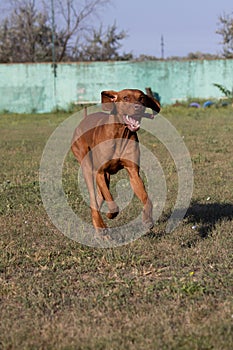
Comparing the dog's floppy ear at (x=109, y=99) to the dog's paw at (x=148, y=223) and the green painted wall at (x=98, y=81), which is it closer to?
the dog's paw at (x=148, y=223)

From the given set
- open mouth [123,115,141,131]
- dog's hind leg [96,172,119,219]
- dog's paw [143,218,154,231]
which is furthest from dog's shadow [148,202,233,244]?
open mouth [123,115,141,131]

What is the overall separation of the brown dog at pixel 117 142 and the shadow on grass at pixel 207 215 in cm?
74

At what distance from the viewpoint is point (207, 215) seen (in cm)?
667

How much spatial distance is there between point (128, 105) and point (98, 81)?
24.9 m

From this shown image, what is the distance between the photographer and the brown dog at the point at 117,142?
5348mm

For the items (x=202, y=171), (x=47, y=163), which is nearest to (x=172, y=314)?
(x=202, y=171)

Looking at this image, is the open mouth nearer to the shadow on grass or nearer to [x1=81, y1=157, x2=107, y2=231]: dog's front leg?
[x1=81, y1=157, x2=107, y2=231]: dog's front leg

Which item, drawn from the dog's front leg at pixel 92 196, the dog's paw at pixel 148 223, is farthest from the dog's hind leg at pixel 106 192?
the dog's paw at pixel 148 223

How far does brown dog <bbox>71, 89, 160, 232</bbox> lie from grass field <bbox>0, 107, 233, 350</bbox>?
0.47m

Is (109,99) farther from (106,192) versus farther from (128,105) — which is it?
(106,192)

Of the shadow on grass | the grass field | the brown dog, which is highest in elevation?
the brown dog

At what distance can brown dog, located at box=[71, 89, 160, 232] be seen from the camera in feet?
17.5

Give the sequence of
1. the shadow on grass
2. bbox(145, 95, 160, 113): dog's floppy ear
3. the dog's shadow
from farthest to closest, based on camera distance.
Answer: the shadow on grass
the dog's shadow
bbox(145, 95, 160, 113): dog's floppy ear

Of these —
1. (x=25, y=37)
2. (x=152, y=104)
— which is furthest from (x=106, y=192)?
(x=25, y=37)
